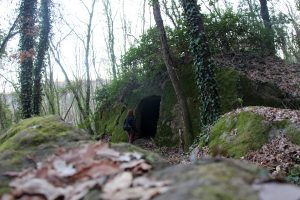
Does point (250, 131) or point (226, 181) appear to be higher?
point (226, 181)

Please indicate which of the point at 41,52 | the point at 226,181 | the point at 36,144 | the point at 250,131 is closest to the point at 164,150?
the point at 250,131

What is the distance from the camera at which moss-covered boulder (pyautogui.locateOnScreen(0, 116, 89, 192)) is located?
101 inches

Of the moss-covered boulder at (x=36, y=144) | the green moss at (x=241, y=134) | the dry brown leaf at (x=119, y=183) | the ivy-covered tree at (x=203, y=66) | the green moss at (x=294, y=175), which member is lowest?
the green moss at (x=294, y=175)

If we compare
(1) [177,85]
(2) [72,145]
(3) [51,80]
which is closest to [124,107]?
(1) [177,85]

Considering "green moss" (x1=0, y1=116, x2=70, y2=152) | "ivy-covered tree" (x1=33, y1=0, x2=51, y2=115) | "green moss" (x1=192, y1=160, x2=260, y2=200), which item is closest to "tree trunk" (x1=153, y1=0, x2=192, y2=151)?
"ivy-covered tree" (x1=33, y1=0, x2=51, y2=115)

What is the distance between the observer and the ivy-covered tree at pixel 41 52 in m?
16.7

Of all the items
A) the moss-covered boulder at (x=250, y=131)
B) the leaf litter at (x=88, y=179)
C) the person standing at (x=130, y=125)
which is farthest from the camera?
the person standing at (x=130, y=125)

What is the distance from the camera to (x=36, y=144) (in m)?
3.04

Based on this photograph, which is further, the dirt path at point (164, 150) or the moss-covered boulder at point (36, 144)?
the dirt path at point (164, 150)

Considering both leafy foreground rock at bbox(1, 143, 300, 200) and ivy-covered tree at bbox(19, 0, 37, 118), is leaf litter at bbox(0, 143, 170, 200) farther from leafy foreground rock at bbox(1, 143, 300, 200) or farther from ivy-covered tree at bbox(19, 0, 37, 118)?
ivy-covered tree at bbox(19, 0, 37, 118)

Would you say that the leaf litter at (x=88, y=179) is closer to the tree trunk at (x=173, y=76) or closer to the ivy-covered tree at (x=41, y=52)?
the tree trunk at (x=173, y=76)

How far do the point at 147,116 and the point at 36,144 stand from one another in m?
15.8

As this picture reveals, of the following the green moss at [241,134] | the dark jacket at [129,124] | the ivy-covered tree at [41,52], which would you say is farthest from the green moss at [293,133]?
the ivy-covered tree at [41,52]

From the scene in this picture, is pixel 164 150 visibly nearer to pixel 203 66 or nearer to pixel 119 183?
pixel 203 66
